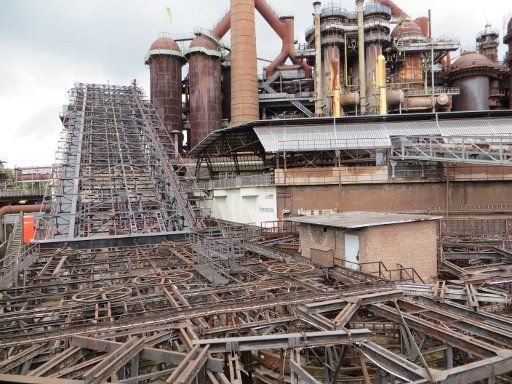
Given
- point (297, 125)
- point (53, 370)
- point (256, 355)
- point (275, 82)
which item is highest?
point (275, 82)

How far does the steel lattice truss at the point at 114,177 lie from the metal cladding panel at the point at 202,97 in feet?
16.0

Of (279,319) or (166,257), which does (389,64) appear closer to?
(166,257)

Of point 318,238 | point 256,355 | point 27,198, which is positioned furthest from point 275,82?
point 256,355

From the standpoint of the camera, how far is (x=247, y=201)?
32.5 m

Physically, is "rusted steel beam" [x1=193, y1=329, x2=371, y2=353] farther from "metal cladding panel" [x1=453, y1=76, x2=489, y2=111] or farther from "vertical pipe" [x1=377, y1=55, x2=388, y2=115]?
"metal cladding panel" [x1=453, y1=76, x2=489, y2=111]

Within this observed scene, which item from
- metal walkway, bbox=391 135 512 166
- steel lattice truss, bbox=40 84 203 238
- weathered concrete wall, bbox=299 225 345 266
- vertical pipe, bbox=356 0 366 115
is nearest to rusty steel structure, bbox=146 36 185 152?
steel lattice truss, bbox=40 84 203 238

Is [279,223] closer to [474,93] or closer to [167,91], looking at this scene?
[167,91]

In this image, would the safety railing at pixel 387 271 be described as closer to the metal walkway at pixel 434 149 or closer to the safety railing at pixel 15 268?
the safety railing at pixel 15 268

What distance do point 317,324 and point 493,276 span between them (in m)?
9.71

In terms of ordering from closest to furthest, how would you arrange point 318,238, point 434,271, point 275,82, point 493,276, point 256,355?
point 256,355, point 493,276, point 434,271, point 318,238, point 275,82

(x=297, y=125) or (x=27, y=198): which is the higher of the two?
(x=297, y=125)

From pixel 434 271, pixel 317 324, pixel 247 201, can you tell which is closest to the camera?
pixel 317 324

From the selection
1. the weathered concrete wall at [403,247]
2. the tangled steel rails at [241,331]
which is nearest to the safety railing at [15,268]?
the tangled steel rails at [241,331]

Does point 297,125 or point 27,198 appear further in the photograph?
point 27,198
